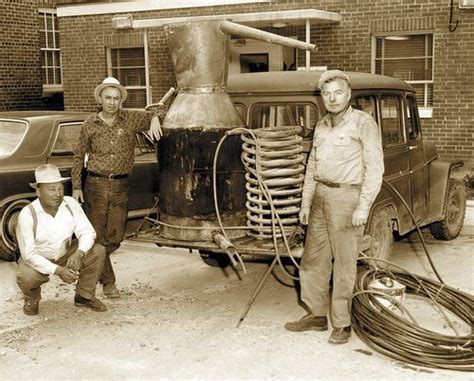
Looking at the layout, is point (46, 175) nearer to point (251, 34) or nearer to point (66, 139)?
point (251, 34)

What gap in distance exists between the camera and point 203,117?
6.03 metres

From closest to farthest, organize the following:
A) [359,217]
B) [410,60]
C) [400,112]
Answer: [359,217]
[400,112]
[410,60]

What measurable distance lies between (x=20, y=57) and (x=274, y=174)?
1313 centimetres

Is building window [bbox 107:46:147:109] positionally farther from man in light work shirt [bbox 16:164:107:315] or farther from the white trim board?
man in light work shirt [bbox 16:164:107:315]

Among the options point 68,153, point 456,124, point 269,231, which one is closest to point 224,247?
point 269,231

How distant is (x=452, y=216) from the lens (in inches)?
353

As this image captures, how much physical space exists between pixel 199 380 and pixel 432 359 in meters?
1.59

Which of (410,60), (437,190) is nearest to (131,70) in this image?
(410,60)

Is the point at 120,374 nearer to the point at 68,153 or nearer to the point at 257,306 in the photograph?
the point at 257,306

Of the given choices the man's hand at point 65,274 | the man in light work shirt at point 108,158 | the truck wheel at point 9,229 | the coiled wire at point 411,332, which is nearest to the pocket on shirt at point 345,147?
the coiled wire at point 411,332

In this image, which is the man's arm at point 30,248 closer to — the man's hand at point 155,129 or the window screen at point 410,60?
the man's hand at point 155,129

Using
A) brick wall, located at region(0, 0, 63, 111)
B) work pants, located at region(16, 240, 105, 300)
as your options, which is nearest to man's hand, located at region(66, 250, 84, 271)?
work pants, located at region(16, 240, 105, 300)

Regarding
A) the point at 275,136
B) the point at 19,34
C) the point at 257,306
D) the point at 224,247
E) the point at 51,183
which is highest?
the point at 19,34

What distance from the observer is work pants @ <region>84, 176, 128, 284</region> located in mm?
6461
